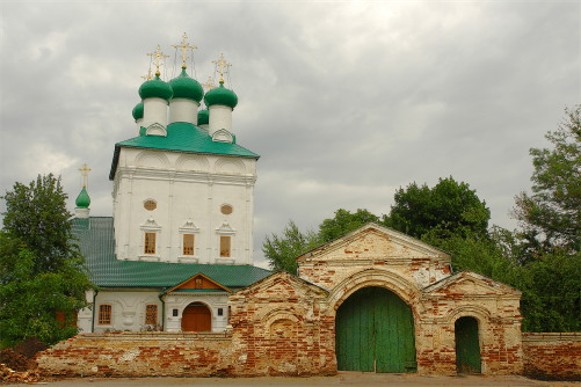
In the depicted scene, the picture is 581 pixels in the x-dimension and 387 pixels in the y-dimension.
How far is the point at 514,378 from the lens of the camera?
15.5 m

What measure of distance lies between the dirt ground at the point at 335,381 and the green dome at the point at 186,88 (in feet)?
70.3

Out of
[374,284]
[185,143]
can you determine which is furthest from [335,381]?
[185,143]

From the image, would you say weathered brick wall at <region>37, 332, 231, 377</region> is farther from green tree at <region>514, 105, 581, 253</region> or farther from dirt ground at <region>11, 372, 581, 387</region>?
green tree at <region>514, 105, 581, 253</region>

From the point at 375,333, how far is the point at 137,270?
15.0m

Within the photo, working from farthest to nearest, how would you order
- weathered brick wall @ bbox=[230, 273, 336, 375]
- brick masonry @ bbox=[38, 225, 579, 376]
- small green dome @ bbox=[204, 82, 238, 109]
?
small green dome @ bbox=[204, 82, 238, 109] < weathered brick wall @ bbox=[230, 273, 336, 375] < brick masonry @ bbox=[38, 225, 579, 376]

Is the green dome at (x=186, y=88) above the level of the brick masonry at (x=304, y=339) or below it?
above

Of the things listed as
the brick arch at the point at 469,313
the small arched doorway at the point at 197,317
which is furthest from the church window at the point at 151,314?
the brick arch at the point at 469,313

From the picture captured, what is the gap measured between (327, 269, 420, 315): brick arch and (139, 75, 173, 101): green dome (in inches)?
763

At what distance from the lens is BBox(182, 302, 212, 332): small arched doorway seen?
26.9 metres

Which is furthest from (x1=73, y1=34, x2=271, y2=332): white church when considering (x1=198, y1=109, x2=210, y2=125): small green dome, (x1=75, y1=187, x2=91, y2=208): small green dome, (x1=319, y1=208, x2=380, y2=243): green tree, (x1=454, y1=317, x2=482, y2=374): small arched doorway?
(x1=454, y1=317, x2=482, y2=374): small arched doorway

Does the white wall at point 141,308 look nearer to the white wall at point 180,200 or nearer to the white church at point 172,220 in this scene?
the white church at point 172,220

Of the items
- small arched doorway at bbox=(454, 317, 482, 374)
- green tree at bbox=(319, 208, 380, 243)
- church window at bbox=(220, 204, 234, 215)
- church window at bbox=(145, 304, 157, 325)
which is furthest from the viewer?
green tree at bbox=(319, 208, 380, 243)

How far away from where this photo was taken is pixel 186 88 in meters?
34.2

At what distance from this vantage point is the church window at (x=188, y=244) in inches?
1209
